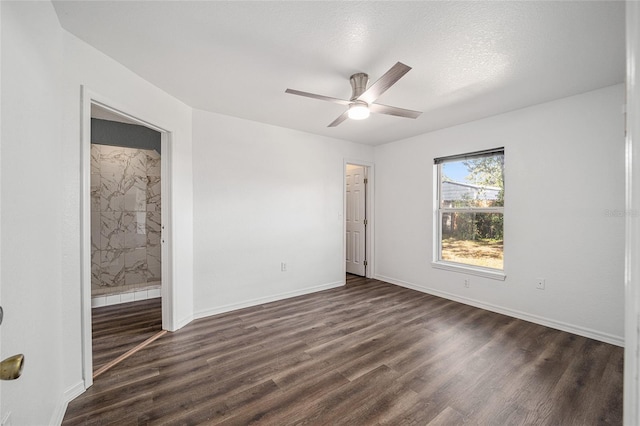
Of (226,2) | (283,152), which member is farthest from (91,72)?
(283,152)

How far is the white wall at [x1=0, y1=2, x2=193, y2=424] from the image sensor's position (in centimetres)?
104

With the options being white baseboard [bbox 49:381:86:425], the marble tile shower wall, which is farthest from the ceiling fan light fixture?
the marble tile shower wall

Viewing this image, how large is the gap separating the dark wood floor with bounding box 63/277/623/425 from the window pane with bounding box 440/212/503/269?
0.83 m

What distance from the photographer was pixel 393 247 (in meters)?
4.66

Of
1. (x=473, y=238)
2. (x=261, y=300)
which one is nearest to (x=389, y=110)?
(x=473, y=238)

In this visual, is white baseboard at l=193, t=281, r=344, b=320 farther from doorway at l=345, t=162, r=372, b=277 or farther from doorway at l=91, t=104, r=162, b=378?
doorway at l=345, t=162, r=372, b=277

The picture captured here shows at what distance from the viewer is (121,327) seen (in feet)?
9.52

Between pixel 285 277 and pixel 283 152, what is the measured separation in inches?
72.6

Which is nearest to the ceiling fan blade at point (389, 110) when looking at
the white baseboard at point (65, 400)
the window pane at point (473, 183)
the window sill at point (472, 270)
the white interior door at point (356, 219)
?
the window pane at point (473, 183)

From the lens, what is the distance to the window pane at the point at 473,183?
3.46 metres

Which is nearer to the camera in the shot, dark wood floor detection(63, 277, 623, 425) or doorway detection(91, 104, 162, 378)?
dark wood floor detection(63, 277, 623, 425)

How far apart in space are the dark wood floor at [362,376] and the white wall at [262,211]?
0.58m

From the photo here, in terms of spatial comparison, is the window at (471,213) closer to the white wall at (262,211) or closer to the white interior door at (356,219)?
the white interior door at (356,219)

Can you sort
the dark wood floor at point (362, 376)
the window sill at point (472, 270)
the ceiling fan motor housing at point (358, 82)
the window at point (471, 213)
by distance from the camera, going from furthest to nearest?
the window at point (471, 213) → the window sill at point (472, 270) → the ceiling fan motor housing at point (358, 82) → the dark wood floor at point (362, 376)
